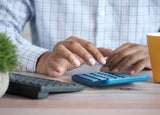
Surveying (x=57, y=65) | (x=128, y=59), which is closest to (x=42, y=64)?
(x=57, y=65)

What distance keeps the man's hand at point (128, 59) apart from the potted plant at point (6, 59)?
0.40 metres

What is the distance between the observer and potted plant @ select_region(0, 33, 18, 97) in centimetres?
57

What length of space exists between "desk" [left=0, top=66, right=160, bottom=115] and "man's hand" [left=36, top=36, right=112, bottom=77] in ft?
0.41

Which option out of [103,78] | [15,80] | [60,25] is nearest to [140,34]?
[60,25]

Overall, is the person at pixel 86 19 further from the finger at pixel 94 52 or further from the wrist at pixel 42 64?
the finger at pixel 94 52

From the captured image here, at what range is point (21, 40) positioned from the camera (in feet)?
4.09

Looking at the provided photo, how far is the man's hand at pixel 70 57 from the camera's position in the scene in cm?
88

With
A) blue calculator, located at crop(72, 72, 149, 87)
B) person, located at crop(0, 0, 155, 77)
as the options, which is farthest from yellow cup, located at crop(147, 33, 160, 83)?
person, located at crop(0, 0, 155, 77)

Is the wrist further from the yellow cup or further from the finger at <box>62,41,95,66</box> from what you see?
the yellow cup

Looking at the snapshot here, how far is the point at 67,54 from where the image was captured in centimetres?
89

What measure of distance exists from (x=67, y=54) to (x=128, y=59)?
7.4 inches

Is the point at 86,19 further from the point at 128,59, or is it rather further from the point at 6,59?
the point at 6,59

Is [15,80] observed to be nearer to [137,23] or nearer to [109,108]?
[109,108]

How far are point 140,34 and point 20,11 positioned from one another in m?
0.46
